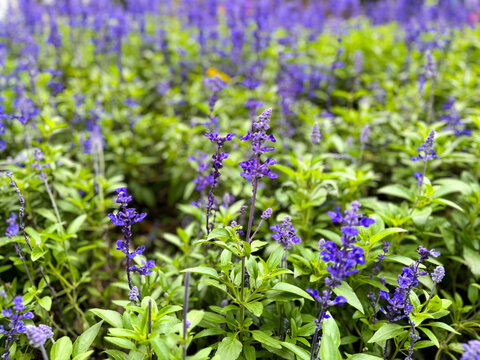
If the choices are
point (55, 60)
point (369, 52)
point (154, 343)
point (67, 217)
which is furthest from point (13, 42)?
point (154, 343)

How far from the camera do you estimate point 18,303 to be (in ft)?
5.82

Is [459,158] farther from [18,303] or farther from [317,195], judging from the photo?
[18,303]

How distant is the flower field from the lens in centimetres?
203

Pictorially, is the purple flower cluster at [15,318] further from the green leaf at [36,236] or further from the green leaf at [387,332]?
the green leaf at [387,332]

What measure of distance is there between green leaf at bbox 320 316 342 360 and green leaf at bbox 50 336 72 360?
1205 millimetres

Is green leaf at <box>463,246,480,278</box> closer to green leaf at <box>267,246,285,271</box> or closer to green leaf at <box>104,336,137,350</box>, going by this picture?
green leaf at <box>267,246,285,271</box>

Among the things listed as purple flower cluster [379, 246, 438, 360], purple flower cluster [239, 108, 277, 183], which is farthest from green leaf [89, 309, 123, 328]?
purple flower cluster [379, 246, 438, 360]

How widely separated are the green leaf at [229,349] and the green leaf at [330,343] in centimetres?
42

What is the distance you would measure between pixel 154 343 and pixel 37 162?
1.72 meters

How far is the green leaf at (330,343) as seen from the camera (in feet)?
5.94

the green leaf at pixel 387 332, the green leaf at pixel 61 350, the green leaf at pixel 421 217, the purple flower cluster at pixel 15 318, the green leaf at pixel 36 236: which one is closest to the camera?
the purple flower cluster at pixel 15 318

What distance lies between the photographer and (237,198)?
4.06 m

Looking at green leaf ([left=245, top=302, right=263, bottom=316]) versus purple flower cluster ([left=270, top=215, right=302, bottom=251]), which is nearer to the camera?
green leaf ([left=245, top=302, right=263, bottom=316])

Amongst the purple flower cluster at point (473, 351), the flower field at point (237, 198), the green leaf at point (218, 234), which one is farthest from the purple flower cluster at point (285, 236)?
the purple flower cluster at point (473, 351)
